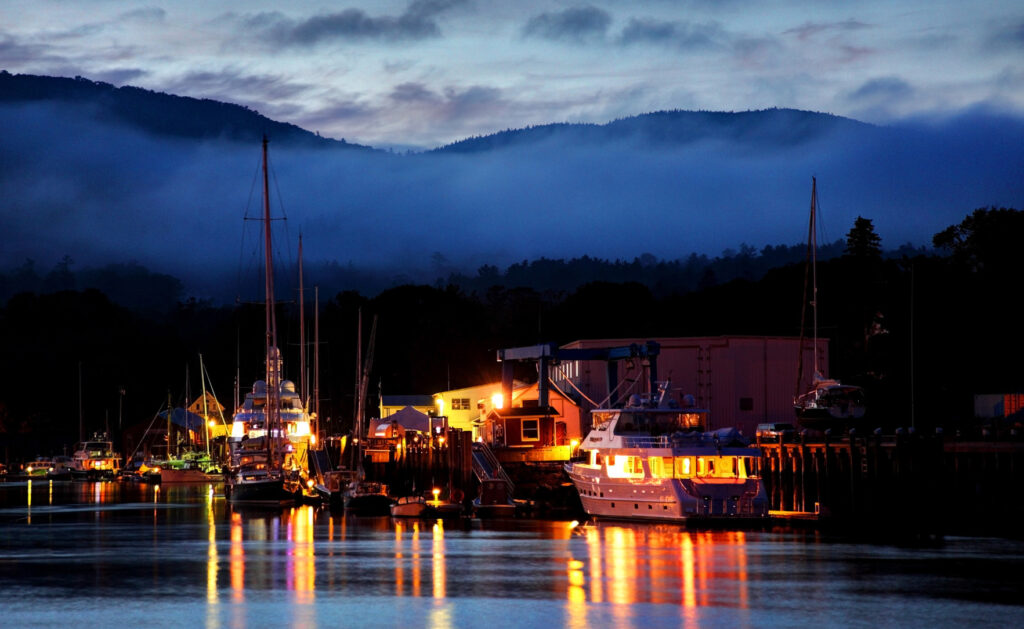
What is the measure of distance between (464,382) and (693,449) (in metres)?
91.3

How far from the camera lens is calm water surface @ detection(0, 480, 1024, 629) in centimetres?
3759

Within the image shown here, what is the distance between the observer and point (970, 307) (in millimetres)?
84062

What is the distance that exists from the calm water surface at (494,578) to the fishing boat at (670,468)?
109cm

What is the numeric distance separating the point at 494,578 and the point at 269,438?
1752 inches

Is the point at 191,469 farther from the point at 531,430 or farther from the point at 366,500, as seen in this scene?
the point at 366,500

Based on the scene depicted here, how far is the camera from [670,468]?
61.1 m

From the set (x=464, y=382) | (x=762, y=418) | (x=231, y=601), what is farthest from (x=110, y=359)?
(x=231, y=601)

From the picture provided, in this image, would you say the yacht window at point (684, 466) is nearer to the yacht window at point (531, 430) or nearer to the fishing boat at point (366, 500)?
the fishing boat at point (366, 500)

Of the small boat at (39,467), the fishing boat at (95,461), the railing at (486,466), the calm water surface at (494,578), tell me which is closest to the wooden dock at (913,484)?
the calm water surface at (494,578)

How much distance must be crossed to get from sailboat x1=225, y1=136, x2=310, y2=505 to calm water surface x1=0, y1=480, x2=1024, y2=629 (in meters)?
16.9

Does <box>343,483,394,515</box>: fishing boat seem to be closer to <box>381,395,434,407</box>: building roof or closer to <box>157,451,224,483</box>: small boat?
<box>381,395,434,407</box>: building roof

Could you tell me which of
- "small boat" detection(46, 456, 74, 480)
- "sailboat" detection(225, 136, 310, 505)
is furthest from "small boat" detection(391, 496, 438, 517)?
"small boat" detection(46, 456, 74, 480)

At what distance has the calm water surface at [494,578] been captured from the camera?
37594mm

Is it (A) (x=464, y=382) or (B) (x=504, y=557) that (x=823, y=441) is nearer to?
(B) (x=504, y=557)
